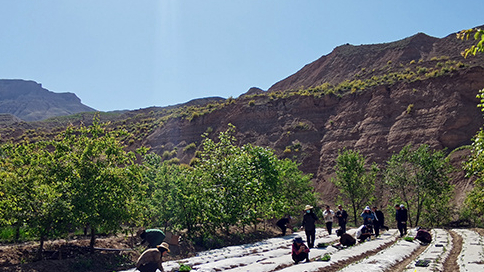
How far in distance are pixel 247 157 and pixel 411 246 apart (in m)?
10.2

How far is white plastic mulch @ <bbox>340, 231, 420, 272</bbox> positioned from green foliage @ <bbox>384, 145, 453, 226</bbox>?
15.2 metres

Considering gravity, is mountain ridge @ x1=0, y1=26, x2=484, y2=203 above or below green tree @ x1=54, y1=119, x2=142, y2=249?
above

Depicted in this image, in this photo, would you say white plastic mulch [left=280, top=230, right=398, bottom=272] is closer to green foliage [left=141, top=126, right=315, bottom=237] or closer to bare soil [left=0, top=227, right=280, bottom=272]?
bare soil [left=0, top=227, right=280, bottom=272]

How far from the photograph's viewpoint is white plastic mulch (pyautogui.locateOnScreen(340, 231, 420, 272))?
1078cm

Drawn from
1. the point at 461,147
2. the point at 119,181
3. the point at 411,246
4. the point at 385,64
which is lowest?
the point at 411,246

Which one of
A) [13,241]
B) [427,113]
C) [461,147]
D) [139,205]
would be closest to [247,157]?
[139,205]

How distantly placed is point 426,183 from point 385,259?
65.9 ft

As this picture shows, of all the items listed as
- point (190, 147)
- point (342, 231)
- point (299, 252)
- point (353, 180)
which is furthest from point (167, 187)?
point (190, 147)

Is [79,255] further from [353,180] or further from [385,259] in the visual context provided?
→ [353,180]

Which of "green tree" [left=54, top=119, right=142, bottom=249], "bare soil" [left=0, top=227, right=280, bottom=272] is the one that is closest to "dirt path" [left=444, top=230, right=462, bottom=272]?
"bare soil" [left=0, top=227, right=280, bottom=272]

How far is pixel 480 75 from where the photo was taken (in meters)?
42.8

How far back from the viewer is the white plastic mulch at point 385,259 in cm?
1078

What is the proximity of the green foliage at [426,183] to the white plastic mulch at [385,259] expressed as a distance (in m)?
15.2

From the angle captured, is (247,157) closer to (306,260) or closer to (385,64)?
(306,260)
